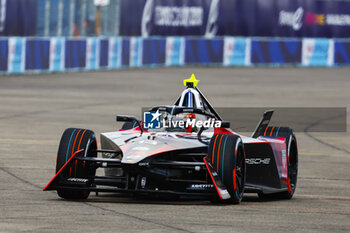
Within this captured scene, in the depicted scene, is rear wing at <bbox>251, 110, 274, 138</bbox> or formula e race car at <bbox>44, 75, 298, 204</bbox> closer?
formula e race car at <bbox>44, 75, 298, 204</bbox>

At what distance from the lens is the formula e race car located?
9.39 meters

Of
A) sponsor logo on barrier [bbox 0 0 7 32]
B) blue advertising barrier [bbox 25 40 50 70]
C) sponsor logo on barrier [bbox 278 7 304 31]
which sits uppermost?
sponsor logo on barrier [bbox 0 0 7 32]

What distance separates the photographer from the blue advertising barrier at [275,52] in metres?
48.2

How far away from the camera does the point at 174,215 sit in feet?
28.9

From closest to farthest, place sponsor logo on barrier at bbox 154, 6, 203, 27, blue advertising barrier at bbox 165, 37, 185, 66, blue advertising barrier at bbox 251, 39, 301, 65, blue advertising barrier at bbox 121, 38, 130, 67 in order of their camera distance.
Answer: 1. blue advertising barrier at bbox 121, 38, 130, 67
2. blue advertising barrier at bbox 165, 37, 185, 66
3. sponsor logo on barrier at bbox 154, 6, 203, 27
4. blue advertising barrier at bbox 251, 39, 301, 65

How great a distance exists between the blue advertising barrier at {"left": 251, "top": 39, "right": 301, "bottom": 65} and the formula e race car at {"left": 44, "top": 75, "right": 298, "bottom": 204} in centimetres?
3743

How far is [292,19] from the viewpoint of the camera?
5116 centimetres

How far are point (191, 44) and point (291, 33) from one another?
6971 mm

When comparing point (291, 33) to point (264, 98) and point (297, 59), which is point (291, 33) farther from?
point (264, 98)

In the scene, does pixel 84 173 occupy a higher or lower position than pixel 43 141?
higher

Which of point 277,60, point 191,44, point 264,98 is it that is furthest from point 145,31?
point 264,98

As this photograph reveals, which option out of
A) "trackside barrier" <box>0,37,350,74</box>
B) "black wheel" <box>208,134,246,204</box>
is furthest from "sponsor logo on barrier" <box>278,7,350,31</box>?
"black wheel" <box>208,134,246,204</box>

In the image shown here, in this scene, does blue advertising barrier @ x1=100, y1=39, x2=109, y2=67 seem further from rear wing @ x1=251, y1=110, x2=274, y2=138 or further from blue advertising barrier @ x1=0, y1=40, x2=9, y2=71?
rear wing @ x1=251, y1=110, x2=274, y2=138

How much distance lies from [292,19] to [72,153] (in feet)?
139
